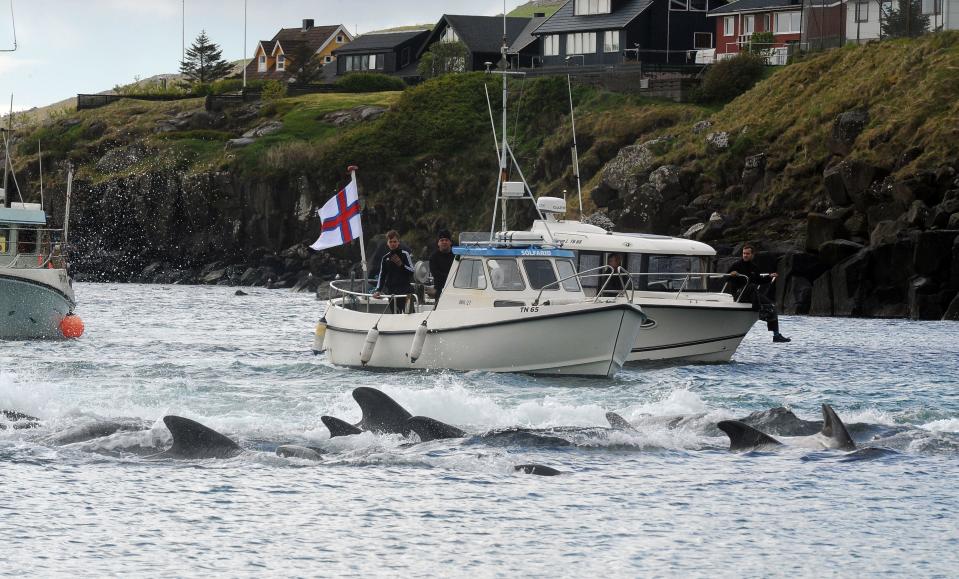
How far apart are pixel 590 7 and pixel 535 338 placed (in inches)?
2984

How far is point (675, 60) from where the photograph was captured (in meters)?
94.6

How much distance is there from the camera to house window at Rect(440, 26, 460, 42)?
112 meters

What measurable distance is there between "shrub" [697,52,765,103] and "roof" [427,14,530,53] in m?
31.9

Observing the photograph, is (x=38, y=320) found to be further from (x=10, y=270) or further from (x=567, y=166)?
(x=567, y=166)

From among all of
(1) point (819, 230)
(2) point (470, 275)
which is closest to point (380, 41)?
(1) point (819, 230)

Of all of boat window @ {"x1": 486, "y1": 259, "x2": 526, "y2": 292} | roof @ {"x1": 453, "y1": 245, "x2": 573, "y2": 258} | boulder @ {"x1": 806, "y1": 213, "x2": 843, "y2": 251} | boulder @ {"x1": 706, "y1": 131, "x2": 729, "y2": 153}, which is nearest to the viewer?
boat window @ {"x1": 486, "y1": 259, "x2": 526, "y2": 292}

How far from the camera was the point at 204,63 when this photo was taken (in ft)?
480

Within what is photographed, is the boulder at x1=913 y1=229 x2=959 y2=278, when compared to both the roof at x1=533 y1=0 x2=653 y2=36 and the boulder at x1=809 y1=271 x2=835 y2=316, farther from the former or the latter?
the roof at x1=533 y1=0 x2=653 y2=36

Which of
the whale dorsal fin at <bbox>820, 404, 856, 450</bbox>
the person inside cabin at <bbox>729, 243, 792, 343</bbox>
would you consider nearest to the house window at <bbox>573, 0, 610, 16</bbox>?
the person inside cabin at <bbox>729, 243, 792, 343</bbox>

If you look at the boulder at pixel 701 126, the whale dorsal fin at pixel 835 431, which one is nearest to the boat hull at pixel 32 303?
the whale dorsal fin at pixel 835 431

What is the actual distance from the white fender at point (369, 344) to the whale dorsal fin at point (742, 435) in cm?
1006

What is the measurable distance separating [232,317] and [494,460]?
31.9 m

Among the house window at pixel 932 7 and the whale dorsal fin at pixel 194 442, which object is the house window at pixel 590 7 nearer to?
the house window at pixel 932 7

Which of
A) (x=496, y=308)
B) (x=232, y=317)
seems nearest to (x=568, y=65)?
(x=232, y=317)
